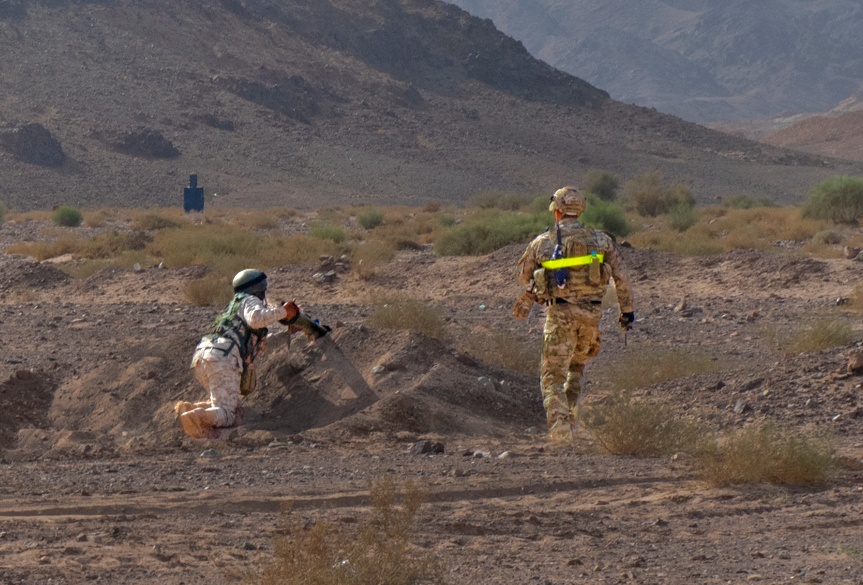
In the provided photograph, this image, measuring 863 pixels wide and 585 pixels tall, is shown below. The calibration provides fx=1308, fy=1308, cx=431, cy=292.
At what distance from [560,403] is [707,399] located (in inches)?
85.6

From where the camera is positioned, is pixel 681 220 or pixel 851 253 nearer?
pixel 851 253

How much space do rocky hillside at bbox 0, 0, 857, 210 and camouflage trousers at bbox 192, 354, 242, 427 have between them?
45664 mm

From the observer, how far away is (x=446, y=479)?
799cm

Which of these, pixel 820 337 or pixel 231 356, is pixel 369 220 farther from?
pixel 231 356

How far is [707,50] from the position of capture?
183 metres

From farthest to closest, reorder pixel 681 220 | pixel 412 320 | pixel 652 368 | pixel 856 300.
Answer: pixel 681 220, pixel 856 300, pixel 412 320, pixel 652 368

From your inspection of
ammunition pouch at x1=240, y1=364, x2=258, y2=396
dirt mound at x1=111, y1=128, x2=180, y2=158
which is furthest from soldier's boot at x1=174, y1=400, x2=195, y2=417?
dirt mound at x1=111, y1=128, x2=180, y2=158

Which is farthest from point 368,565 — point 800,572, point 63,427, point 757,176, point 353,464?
point 757,176

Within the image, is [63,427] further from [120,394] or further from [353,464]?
[353,464]

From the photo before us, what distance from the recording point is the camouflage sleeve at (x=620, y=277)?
30.9 feet

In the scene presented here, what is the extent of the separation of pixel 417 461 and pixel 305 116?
6395 cm

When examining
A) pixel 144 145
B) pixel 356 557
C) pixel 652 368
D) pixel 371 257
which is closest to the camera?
pixel 356 557

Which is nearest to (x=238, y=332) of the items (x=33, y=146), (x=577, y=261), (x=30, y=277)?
(x=577, y=261)

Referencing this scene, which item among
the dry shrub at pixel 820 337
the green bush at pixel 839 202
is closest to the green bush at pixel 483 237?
the green bush at pixel 839 202
